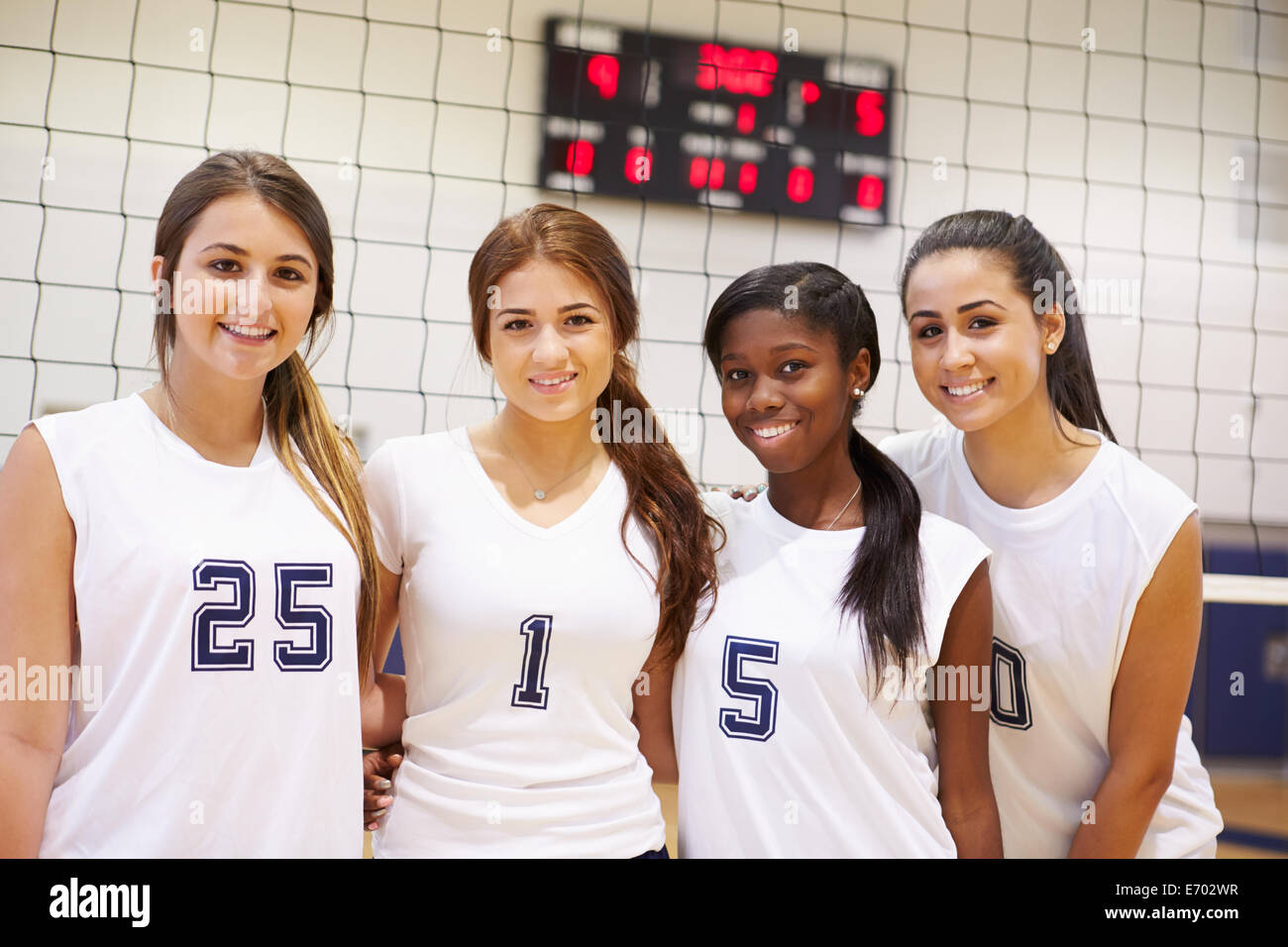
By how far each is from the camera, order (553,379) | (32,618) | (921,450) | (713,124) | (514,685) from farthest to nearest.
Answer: (713,124) → (921,450) → (553,379) → (514,685) → (32,618)

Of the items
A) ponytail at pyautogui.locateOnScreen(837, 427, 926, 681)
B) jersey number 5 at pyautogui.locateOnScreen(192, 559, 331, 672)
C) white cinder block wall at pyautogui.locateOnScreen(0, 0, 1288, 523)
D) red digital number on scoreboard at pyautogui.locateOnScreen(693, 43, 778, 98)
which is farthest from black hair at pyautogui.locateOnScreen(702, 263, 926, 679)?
red digital number on scoreboard at pyautogui.locateOnScreen(693, 43, 778, 98)

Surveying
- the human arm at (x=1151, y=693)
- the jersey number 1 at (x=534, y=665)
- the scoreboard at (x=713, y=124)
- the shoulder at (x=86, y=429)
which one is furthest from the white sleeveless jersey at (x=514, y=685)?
the scoreboard at (x=713, y=124)

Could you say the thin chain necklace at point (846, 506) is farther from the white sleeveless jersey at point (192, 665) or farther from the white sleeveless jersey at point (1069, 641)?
the white sleeveless jersey at point (192, 665)

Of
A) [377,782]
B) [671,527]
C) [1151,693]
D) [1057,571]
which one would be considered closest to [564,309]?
[671,527]

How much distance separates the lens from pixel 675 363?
4125 millimetres

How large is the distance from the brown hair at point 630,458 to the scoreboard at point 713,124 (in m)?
2.48

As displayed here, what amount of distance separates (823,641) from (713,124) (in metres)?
2.96

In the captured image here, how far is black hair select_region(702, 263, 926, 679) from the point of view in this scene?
143 centimetres

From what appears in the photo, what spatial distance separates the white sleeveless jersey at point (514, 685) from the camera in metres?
1.33

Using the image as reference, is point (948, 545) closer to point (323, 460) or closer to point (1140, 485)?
point (1140, 485)

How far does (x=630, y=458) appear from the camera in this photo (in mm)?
1583

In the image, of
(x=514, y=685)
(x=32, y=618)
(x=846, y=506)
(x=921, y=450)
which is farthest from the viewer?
(x=921, y=450)

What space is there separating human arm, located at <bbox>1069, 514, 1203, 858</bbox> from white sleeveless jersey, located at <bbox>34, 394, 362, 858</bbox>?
42.7 inches
